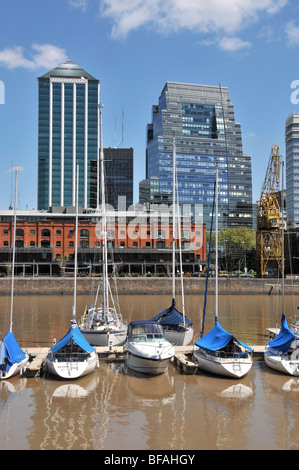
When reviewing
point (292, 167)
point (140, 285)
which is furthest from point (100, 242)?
point (292, 167)

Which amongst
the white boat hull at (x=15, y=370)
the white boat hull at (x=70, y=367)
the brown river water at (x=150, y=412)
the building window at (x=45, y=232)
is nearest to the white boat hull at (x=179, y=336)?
the brown river water at (x=150, y=412)

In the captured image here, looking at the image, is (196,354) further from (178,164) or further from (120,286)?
(178,164)

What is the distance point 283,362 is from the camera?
25625 mm

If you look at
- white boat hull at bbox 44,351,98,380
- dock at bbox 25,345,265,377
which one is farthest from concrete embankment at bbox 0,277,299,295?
white boat hull at bbox 44,351,98,380

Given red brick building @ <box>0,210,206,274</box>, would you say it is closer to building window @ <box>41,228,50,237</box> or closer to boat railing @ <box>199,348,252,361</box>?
building window @ <box>41,228,50,237</box>

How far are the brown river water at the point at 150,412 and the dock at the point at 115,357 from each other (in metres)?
0.42

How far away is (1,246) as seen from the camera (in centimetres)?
10162

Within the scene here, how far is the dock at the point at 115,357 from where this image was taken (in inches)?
985

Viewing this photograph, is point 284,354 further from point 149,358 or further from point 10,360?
point 10,360

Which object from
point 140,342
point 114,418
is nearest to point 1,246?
point 140,342

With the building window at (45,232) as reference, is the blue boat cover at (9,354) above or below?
below

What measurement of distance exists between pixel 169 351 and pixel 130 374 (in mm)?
2635

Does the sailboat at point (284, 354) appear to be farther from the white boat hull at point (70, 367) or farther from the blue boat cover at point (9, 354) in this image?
the blue boat cover at point (9, 354)
